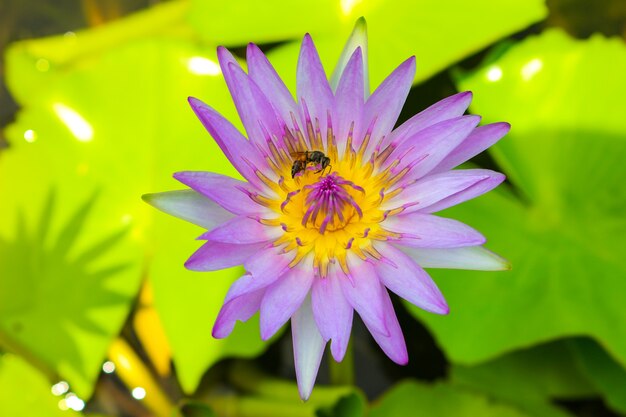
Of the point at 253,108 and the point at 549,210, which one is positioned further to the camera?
the point at 549,210

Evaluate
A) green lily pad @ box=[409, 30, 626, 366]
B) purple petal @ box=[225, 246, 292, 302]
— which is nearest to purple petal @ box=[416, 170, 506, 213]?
purple petal @ box=[225, 246, 292, 302]

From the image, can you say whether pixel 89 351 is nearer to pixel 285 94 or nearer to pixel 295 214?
pixel 295 214

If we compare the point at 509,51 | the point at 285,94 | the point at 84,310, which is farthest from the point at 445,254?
the point at 84,310

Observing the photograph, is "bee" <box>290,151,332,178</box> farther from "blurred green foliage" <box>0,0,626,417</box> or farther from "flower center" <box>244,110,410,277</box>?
"blurred green foliage" <box>0,0,626,417</box>

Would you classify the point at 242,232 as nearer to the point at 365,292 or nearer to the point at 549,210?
the point at 365,292

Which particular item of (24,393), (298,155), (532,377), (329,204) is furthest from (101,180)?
(532,377)

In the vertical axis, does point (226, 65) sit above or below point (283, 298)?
above

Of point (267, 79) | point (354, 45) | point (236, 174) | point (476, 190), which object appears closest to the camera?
point (476, 190)

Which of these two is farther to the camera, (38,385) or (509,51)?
(509,51)
